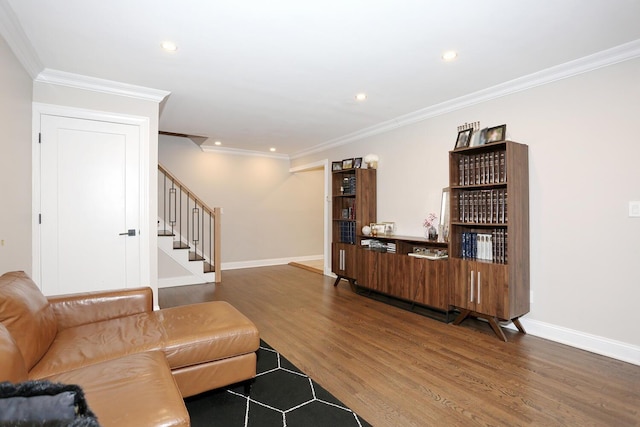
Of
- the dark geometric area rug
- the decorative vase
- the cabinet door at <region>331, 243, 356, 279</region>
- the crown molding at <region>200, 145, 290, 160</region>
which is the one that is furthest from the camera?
the crown molding at <region>200, 145, 290, 160</region>

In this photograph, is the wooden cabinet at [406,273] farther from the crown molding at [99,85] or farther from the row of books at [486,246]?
the crown molding at [99,85]

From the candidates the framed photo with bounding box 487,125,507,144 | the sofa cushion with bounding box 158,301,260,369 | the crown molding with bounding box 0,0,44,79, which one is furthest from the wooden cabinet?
the crown molding with bounding box 0,0,44,79

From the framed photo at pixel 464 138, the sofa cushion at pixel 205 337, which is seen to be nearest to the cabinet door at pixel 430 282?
the framed photo at pixel 464 138

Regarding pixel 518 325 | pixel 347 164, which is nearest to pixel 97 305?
pixel 518 325

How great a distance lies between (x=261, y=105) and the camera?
4141 millimetres

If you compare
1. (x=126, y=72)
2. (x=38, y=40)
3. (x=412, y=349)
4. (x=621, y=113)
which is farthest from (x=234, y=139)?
(x=621, y=113)

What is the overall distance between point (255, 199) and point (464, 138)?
4.88 meters

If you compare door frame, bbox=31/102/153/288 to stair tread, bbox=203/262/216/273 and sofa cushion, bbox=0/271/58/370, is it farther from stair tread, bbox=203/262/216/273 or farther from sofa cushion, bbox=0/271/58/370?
stair tread, bbox=203/262/216/273

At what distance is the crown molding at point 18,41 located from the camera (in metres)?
2.26

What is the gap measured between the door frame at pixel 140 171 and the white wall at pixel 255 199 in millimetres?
2871

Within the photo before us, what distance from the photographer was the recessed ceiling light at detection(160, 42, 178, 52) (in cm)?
264

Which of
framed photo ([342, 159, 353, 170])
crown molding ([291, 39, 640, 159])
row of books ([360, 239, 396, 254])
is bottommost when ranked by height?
row of books ([360, 239, 396, 254])

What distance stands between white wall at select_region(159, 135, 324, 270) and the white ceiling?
9.26 ft

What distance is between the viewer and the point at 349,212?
5469 millimetres
